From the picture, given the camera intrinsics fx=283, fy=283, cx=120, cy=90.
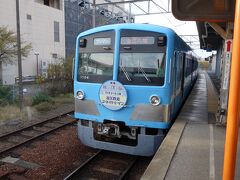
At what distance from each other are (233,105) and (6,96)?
520 inches

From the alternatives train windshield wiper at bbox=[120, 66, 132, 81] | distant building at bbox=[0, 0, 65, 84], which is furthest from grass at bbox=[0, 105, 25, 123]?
distant building at bbox=[0, 0, 65, 84]

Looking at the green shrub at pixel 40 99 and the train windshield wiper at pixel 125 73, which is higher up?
the train windshield wiper at pixel 125 73

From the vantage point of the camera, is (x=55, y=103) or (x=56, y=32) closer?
(x=55, y=103)

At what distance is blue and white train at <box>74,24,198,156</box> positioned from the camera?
→ 582 centimetres

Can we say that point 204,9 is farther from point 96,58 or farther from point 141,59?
point 96,58

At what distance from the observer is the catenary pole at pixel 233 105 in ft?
6.12

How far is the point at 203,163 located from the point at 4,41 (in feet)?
59.3

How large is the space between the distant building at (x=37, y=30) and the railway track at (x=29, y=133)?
16082 mm

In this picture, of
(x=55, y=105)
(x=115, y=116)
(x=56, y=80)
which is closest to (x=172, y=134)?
(x=115, y=116)

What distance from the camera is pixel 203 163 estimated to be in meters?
4.76

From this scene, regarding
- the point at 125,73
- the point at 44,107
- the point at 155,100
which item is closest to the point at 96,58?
the point at 125,73

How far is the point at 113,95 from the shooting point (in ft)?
19.7

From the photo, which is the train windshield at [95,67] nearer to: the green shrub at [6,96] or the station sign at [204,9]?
the station sign at [204,9]

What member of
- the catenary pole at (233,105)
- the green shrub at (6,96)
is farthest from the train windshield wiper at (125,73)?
the green shrub at (6,96)
